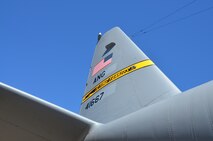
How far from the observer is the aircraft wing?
5.61 m

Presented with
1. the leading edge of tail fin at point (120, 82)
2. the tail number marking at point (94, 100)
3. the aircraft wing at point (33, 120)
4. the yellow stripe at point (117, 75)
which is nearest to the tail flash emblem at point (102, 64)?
the leading edge of tail fin at point (120, 82)

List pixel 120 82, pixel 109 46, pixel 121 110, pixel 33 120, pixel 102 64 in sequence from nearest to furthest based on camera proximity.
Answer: pixel 33 120 → pixel 121 110 → pixel 120 82 → pixel 102 64 → pixel 109 46

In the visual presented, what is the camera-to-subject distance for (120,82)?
25.3ft

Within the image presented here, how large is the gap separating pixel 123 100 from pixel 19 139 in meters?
2.29

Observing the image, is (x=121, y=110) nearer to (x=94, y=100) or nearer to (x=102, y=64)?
(x=94, y=100)

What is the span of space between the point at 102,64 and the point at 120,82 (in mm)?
1591

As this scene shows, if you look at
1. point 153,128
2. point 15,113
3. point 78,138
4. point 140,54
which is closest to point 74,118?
Answer: point 78,138

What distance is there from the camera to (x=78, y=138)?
5.92m

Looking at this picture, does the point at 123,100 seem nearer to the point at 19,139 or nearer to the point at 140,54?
the point at 140,54

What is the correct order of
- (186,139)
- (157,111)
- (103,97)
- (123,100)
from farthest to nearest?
(103,97), (123,100), (157,111), (186,139)

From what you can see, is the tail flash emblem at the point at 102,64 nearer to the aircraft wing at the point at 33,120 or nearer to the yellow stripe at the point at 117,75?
the yellow stripe at the point at 117,75

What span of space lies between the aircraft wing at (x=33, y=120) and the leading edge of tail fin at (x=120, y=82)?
1.37m

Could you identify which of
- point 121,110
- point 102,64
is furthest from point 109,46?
point 121,110

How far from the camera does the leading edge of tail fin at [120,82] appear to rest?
22.6ft
